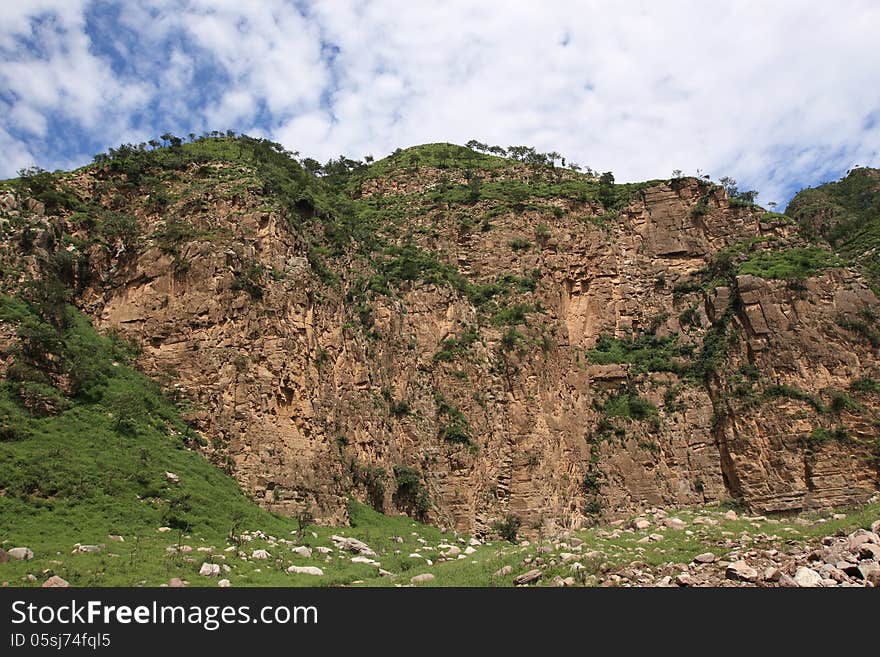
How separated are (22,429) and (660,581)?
18.9 metres

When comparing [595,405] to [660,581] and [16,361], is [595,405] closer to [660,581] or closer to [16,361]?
[660,581]

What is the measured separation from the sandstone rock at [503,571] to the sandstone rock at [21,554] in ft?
36.6

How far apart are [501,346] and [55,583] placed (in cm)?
2801

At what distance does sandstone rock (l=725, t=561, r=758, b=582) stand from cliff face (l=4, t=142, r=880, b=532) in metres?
16.6

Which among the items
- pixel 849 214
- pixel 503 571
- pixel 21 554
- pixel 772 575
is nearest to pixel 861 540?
pixel 772 575

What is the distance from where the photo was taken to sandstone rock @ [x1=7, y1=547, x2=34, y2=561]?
13773 mm

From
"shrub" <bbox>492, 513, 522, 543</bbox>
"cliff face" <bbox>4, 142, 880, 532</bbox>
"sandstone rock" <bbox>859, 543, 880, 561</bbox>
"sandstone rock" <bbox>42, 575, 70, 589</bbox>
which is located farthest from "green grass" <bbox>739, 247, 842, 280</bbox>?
"sandstone rock" <bbox>42, 575, 70, 589</bbox>

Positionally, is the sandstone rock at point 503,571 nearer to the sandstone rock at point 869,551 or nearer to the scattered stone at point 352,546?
the scattered stone at point 352,546

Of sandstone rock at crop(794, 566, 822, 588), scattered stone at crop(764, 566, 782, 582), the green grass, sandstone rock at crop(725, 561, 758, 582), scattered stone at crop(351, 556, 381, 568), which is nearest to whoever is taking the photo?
sandstone rock at crop(794, 566, 822, 588)

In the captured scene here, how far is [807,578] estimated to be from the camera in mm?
11328

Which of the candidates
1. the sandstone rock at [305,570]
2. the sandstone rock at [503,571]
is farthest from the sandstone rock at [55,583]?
the sandstone rock at [503,571]

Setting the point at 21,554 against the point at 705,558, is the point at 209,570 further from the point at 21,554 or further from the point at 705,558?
the point at 705,558

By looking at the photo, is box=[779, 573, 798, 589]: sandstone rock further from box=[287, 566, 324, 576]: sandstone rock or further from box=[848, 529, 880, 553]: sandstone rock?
box=[287, 566, 324, 576]: sandstone rock
